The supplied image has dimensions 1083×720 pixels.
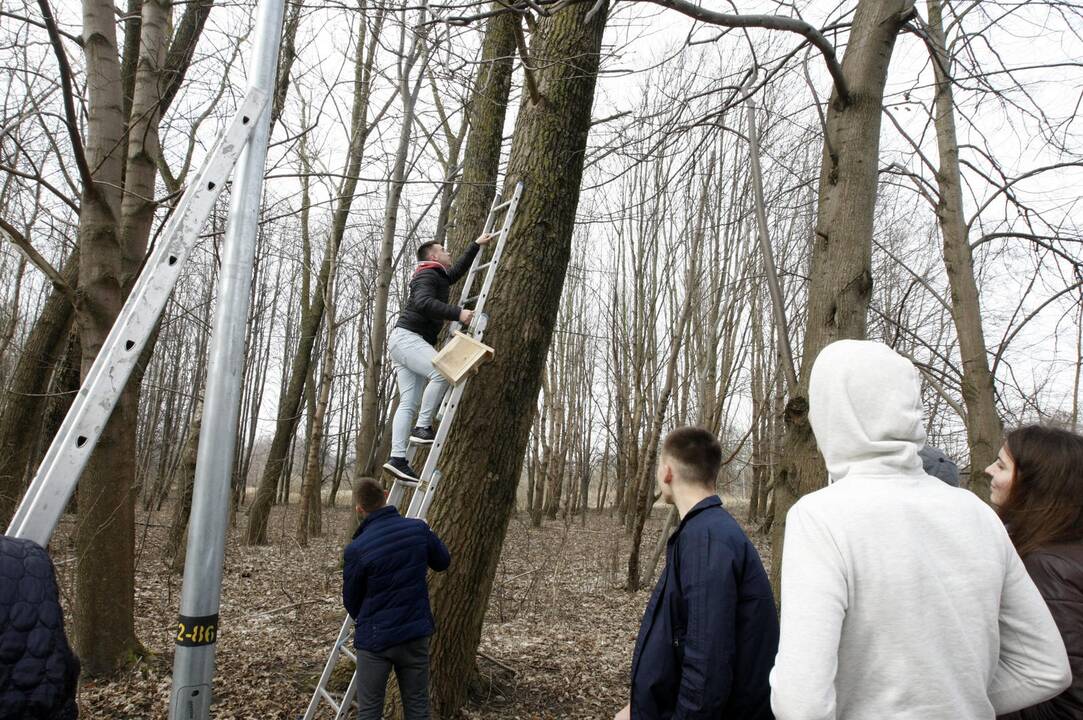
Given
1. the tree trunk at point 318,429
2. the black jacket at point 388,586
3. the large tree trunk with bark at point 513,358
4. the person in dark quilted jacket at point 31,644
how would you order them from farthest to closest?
the tree trunk at point 318,429
the large tree trunk with bark at point 513,358
the black jacket at point 388,586
the person in dark quilted jacket at point 31,644

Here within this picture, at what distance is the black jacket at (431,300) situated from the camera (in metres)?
4.56

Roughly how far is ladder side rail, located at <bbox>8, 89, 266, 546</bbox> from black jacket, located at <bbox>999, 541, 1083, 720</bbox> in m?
2.72

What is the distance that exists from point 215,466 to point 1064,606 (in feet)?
8.21

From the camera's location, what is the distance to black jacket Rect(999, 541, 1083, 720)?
1.93 meters

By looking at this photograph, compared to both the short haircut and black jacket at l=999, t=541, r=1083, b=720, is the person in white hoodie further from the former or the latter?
the short haircut

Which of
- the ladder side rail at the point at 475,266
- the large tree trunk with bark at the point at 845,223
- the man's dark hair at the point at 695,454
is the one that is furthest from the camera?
the ladder side rail at the point at 475,266

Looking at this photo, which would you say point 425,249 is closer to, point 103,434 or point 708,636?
point 103,434

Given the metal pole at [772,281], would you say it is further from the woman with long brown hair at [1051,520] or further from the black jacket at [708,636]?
the black jacket at [708,636]

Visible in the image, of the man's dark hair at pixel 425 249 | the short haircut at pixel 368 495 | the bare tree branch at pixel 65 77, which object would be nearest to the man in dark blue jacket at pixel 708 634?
the short haircut at pixel 368 495

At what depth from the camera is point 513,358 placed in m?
4.59

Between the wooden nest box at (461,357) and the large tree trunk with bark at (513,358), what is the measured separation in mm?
297

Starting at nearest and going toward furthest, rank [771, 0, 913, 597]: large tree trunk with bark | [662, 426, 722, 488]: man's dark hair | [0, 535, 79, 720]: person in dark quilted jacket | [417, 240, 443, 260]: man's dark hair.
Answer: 1. [0, 535, 79, 720]: person in dark quilted jacket
2. [662, 426, 722, 488]: man's dark hair
3. [771, 0, 913, 597]: large tree trunk with bark
4. [417, 240, 443, 260]: man's dark hair

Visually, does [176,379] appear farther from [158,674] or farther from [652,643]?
[652,643]

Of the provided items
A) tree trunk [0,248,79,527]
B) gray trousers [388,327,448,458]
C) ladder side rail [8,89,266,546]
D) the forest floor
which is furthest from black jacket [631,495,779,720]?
tree trunk [0,248,79,527]
